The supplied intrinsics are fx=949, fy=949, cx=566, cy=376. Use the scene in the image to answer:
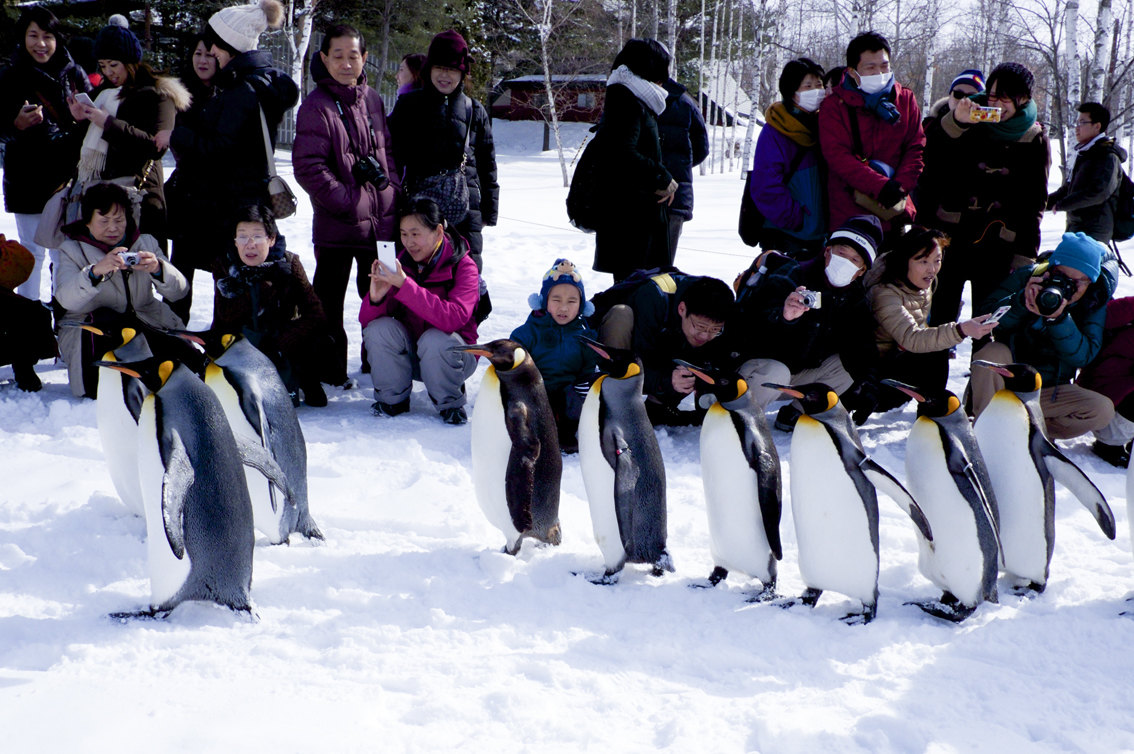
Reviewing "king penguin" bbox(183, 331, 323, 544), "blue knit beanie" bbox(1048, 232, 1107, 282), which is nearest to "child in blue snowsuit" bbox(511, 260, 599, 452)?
"king penguin" bbox(183, 331, 323, 544)

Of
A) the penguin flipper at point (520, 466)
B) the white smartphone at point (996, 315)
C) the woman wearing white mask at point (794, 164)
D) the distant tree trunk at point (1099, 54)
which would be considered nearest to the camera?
the penguin flipper at point (520, 466)

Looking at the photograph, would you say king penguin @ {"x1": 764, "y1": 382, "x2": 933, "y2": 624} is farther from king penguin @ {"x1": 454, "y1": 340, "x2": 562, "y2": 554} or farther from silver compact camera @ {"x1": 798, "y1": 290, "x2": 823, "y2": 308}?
silver compact camera @ {"x1": 798, "y1": 290, "x2": 823, "y2": 308}

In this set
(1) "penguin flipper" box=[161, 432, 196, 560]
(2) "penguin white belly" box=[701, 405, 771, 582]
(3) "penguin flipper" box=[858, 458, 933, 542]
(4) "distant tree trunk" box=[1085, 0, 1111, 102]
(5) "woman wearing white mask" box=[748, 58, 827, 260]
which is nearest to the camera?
(1) "penguin flipper" box=[161, 432, 196, 560]

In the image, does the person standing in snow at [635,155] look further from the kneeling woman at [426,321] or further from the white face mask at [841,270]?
the white face mask at [841,270]

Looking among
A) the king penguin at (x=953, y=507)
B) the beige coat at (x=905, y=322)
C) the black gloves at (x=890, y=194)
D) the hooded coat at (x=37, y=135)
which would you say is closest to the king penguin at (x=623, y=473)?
the king penguin at (x=953, y=507)

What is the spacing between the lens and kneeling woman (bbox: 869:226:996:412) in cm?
380

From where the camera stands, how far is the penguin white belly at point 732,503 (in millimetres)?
2596

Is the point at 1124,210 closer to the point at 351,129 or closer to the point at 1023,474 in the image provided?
the point at 1023,474

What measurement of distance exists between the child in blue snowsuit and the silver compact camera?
831 mm

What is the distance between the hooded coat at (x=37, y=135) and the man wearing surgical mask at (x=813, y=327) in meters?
3.32

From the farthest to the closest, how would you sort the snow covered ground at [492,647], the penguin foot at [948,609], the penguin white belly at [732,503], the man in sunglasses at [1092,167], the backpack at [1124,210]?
1. the backpack at [1124,210]
2. the man in sunglasses at [1092,167]
3. the penguin white belly at [732,503]
4. the penguin foot at [948,609]
5. the snow covered ground at [492,647]

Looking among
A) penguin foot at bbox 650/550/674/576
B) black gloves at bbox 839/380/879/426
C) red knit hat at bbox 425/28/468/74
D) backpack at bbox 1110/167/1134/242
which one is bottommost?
penguin foot at bbox 650/550/674/576

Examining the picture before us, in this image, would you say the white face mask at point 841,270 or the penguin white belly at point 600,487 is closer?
the penguin white belly at point 600,487

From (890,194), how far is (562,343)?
1.60 meters
